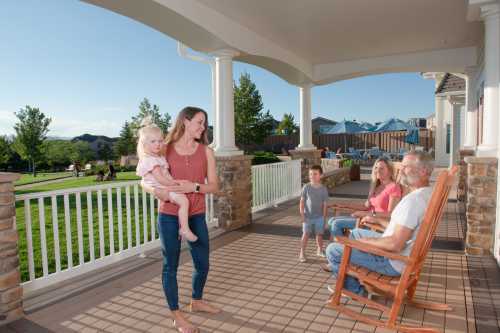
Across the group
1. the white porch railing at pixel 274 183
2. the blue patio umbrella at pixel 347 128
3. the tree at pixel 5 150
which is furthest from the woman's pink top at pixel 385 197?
the tree at pixel 5 150

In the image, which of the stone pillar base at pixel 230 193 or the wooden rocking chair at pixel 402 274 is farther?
the stone pillar base at pixel 230 193

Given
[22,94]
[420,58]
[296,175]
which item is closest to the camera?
[420,58]

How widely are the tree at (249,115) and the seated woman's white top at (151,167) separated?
22245mm

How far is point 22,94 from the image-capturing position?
93.8 feet

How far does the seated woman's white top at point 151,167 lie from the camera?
2.12 m

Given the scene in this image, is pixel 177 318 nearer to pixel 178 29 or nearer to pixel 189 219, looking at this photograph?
pixel 189 219

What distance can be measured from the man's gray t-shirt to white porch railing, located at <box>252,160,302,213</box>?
2377mm

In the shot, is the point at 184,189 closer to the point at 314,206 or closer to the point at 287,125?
the point at 314,206

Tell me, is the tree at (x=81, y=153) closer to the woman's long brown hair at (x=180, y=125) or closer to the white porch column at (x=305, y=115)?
the white porch column at (x=305, y=115)

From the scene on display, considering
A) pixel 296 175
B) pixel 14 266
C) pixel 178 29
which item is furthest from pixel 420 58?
pixel 14 266

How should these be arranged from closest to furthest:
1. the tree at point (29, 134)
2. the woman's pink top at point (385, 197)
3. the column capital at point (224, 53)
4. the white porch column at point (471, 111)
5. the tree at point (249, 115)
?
the woman's pink top at point (385, 197) → the column capital at point (224, 53) → the white porch column at point (471, 111) → the tree at point (29, 134) → the tree at point (249, 115)

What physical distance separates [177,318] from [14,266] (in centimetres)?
122

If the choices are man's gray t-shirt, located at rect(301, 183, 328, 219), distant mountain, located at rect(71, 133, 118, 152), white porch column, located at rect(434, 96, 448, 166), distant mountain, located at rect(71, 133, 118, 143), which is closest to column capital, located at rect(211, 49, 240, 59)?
man's gray t-shirt, located at rect(301, 183, 328, 219)

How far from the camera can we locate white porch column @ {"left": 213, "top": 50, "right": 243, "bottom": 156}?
4.91 metres
